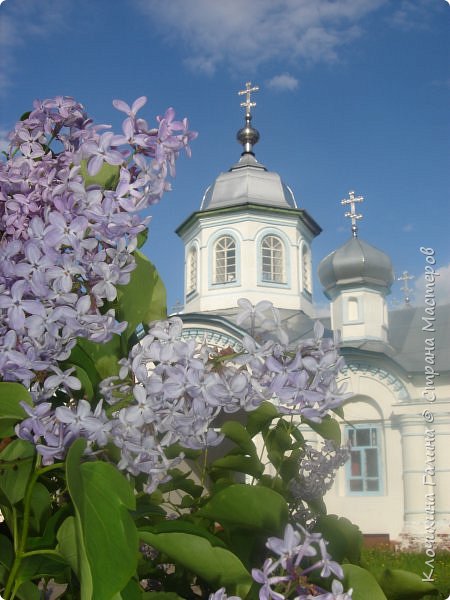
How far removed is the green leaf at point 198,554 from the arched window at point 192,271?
4.43m

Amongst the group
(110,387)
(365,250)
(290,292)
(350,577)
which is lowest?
(350,577)

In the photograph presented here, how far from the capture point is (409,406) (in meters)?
3.59

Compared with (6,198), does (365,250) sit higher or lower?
higher

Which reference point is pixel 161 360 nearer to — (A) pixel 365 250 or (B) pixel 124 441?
(B) pixel 124 441

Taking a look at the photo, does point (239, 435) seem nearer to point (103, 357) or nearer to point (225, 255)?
point (103, 357)

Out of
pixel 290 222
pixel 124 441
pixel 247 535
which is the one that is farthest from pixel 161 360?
pixel 290 222

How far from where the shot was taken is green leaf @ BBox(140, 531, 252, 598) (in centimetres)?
41

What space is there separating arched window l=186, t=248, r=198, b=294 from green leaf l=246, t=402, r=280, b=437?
4254 millimetres

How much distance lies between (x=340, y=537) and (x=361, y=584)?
77 mm

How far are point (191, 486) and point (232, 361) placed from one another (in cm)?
25

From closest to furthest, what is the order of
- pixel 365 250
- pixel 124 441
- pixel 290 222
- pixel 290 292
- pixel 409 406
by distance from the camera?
pixel 124 441, pixel 409 406, pixel 290 292, pixel 365 250, pixel 290 222

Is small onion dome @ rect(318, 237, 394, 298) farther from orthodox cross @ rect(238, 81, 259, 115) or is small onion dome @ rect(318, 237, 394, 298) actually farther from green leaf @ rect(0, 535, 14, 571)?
green leaf @ rect(0, 535, 14, 571)

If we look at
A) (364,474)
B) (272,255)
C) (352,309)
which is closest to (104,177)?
(364,474)

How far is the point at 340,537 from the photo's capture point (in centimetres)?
51
